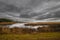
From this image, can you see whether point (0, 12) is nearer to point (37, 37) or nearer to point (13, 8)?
point (13, 8)

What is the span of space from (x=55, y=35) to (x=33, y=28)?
173mm

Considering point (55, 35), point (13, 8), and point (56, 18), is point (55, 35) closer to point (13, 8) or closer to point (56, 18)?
point (56, 18)

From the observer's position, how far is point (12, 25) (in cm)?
87

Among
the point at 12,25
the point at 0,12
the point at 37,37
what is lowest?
the point at 37,37

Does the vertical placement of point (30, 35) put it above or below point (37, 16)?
below

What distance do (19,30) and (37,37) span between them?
0.47 feet

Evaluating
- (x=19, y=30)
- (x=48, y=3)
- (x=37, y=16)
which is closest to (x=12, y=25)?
(x=19, y=30)

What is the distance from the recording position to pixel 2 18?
884 mm

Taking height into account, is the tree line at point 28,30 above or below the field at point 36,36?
above

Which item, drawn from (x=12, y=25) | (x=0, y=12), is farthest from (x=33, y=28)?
(x=0, y=12)

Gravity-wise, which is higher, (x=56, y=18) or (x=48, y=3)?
(x=48, y=3)

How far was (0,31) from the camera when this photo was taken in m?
0.87

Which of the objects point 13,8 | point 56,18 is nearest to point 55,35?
point 56,18

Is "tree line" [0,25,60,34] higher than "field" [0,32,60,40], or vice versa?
"tree line" [0,25,60,34]
